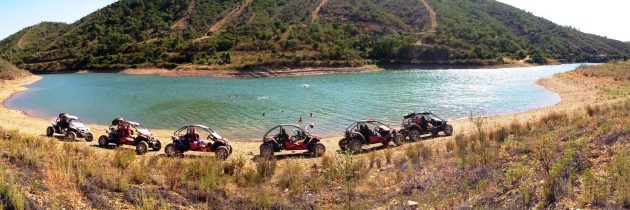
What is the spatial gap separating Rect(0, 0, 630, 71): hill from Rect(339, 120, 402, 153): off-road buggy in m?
63.7

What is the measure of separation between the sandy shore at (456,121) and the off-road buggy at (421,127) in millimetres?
652

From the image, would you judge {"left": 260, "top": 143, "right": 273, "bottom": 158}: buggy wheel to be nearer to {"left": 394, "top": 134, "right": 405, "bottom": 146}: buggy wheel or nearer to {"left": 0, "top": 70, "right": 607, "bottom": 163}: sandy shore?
{"left": 0, "top": 70, "right": 607, "bottom": 163}: sandy shore

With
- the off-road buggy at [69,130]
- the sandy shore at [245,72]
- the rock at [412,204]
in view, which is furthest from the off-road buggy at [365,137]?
the sandy shore at [245,72]

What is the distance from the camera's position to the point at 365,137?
1931 centimetres

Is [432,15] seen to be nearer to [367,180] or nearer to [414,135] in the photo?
[414,135]

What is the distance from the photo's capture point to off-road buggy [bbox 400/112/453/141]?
20.9m

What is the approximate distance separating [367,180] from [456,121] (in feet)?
60.5

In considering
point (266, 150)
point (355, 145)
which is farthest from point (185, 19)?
point (355, 145)

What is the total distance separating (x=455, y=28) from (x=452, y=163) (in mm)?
115447

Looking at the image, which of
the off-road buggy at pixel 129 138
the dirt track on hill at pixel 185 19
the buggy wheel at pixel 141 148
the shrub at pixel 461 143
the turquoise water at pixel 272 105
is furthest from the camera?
the dirt track on hill at pixel 185 19

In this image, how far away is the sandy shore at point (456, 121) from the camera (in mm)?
20580

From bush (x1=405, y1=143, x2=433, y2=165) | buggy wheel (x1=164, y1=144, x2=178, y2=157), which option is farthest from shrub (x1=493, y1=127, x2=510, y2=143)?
buggy wheel (x1=164, y1=144, x2=178, y2=157)

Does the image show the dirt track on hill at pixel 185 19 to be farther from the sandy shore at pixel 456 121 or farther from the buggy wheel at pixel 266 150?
the buggy wheel at pixel 266 150

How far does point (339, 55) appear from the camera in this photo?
301 feet
